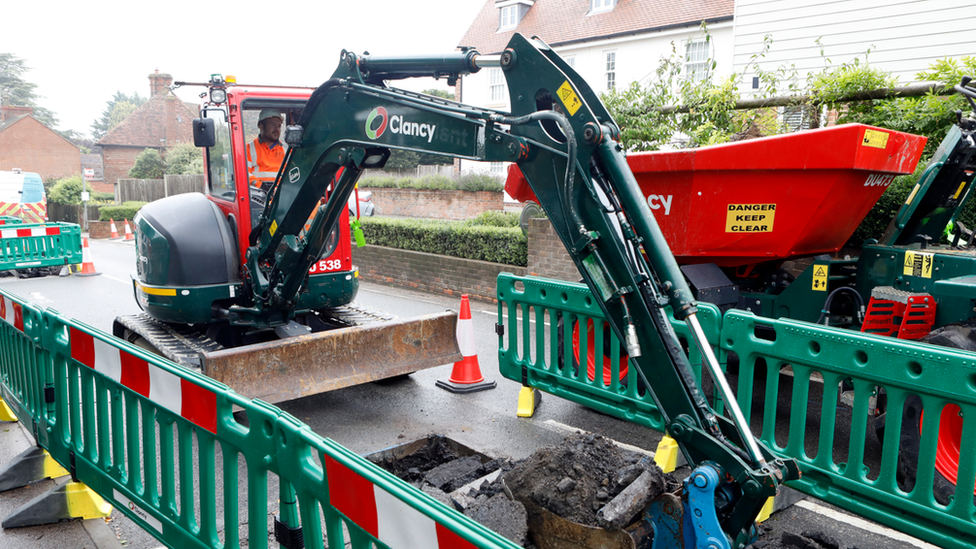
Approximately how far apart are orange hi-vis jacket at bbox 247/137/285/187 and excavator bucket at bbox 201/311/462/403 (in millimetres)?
1696

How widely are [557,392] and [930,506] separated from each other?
2907 mm

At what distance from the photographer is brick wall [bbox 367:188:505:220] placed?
24156mm

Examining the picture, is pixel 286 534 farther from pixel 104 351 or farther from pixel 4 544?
pixel 4 544

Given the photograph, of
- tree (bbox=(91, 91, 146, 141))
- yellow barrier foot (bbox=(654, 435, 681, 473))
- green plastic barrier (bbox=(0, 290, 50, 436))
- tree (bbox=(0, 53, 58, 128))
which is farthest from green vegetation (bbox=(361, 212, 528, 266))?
tree (bbox=(91, 91, 146, 141))

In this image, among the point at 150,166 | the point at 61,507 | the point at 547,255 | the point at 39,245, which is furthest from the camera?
the point at 150,166

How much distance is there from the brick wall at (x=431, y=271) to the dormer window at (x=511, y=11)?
811 inches

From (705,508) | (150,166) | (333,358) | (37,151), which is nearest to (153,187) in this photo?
(150,166)

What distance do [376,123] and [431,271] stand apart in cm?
872

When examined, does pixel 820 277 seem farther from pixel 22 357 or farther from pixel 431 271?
pixel 431 271

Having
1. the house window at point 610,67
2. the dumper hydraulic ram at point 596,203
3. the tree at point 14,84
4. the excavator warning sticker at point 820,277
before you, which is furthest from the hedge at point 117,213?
the tree at point 14,84

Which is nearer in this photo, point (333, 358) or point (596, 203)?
point (596, 203)

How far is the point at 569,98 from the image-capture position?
11.4ft

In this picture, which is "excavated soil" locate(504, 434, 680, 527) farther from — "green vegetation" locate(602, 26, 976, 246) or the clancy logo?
"green vegetation" locate(602, 26, 976, 246)

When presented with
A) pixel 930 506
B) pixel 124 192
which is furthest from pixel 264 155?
pixel 124 192
